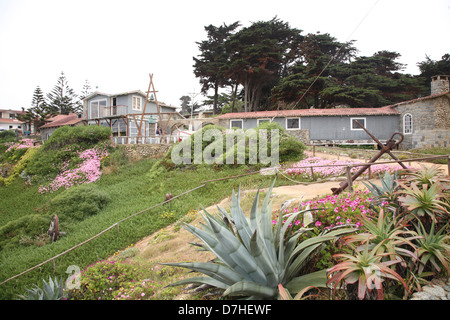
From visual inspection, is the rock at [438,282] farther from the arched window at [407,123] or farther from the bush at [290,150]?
the arched window at [407,123]

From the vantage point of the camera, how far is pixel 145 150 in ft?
66.4

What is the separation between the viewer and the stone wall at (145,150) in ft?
65.8

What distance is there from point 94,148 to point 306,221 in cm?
2017

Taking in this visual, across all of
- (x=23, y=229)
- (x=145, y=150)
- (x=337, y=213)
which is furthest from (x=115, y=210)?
(x=145, y=150)

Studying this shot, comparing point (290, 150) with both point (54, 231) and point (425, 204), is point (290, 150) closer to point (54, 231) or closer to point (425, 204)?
point (54, 231)

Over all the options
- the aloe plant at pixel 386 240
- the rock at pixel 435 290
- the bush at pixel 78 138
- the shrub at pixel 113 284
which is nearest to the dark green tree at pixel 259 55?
the bush at pixel 78 138

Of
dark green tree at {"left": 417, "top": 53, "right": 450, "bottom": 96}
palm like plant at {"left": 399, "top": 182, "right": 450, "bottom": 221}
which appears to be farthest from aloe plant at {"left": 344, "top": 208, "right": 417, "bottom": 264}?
dark green tree at {"left": 417, "top": 53, "right": 450, "bottom": 96}

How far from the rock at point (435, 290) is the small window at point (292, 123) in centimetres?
2259

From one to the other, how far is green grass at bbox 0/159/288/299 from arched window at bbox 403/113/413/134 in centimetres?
1669

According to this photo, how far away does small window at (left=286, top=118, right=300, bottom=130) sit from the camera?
2448 cm

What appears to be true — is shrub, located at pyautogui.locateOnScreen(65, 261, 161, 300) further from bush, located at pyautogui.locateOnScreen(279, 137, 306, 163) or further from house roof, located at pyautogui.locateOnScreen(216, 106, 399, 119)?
house roof, located at pyautogui.locateOnScreen(216, 106, 399, 119)

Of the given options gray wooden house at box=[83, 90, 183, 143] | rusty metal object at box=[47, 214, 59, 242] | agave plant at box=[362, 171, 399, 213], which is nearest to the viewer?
agave plant at box=[362, 171, 399, 213]

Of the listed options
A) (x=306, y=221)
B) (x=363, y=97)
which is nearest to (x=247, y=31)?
(x=363, y=97)

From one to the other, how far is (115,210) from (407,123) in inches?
897
